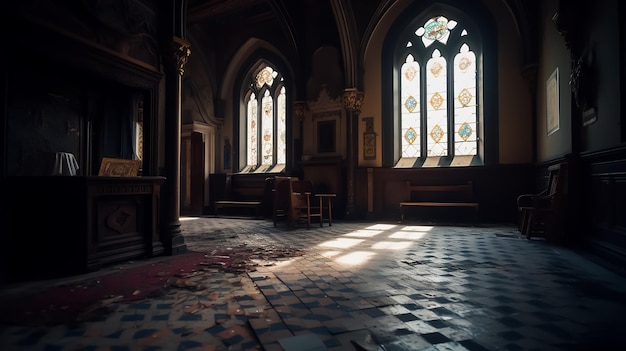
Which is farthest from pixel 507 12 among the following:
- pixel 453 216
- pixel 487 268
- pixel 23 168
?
pixel 23 168

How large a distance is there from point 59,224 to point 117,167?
0.91m

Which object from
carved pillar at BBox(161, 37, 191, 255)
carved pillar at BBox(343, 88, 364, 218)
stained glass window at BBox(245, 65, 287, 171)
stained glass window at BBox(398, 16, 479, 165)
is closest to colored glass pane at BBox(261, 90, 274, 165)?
stained glass window at BBox(245, 65, 287, 171)

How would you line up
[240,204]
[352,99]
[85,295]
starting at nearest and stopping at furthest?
[85,295] < [352,99] < [240,204]

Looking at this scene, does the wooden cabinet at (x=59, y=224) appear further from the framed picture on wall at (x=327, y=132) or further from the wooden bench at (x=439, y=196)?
the framed picture on wall at (x=327, y=132)

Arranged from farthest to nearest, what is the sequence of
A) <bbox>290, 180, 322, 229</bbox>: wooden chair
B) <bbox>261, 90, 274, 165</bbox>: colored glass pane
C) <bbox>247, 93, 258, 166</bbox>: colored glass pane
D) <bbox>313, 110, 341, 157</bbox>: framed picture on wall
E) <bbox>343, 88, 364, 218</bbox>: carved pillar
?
<bbox>247, 93, 258, 166</bbox>: colored glass pane, <bbox>261, 90, 274, 165</bbox>: colored glass pane, <bbox>313, 110, 341, 157</bbox>: framed picture on wall, <bbox>343, 88, 364, 218</bbox>: carved pillar, <bbox>290, 180, 322, 229</bbox>: wooden chair

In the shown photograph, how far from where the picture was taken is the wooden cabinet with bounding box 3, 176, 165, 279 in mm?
3328

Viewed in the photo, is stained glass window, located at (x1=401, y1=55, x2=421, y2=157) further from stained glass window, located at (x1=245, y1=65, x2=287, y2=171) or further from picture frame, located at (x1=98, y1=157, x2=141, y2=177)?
picture frame, located at (x1=98, y1=157, x2=141, y2=177)

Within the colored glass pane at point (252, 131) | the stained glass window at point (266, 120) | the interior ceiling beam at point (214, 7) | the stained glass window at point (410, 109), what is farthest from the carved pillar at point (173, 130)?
the colored glass pane at point (252, 131)

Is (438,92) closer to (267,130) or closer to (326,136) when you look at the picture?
(326,136)

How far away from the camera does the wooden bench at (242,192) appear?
1069cm

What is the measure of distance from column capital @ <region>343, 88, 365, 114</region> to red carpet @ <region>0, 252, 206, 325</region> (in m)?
6.69

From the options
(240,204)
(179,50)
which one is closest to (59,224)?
(179,50)

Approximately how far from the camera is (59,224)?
346 cm

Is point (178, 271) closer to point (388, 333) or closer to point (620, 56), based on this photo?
point (388, 333)
